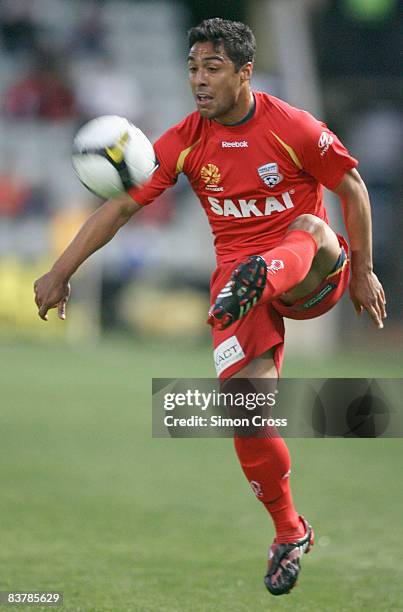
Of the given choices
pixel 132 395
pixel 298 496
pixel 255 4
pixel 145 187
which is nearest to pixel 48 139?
pixel 255 4

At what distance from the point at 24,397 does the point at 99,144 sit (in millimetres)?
6613

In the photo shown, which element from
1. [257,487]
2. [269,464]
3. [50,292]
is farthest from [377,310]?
[50,292]

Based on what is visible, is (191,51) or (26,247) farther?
(26,247)

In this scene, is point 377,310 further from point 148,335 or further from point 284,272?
point 148,335

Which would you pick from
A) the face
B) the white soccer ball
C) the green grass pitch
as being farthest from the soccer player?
the green grass pitch

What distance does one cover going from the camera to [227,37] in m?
4.85

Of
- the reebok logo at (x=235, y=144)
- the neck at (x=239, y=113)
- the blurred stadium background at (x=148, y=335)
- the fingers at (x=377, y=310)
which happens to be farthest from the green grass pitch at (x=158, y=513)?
the neck at (x=239, y=113)

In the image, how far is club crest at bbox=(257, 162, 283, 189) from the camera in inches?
197

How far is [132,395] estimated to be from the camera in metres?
11.4

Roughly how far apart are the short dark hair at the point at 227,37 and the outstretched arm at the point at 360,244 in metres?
0.69

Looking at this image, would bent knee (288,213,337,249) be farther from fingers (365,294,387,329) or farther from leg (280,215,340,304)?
fingers (365,294,387,329)

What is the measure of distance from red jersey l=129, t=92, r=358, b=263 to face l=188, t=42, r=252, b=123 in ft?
0.59

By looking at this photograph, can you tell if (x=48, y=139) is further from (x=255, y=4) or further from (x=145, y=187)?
(x=145, y=187)

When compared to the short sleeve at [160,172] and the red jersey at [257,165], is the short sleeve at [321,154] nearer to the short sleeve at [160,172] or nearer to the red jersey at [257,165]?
the red jersey at [257,165]
